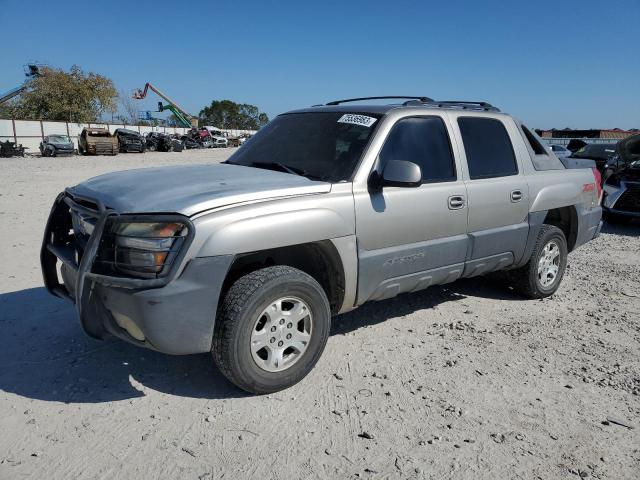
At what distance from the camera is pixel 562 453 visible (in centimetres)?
259

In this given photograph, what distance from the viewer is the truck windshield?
3.56m

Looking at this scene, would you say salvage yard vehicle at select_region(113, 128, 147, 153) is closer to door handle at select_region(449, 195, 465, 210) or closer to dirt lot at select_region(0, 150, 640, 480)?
dirt lot at select_region(0, 150, 640, 480)

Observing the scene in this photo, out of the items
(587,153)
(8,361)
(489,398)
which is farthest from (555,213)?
(587,153)

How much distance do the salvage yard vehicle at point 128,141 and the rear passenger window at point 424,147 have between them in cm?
3377

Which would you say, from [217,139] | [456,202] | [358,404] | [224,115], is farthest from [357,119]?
[224,115]

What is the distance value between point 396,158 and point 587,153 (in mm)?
11757

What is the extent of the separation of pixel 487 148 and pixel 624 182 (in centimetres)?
625

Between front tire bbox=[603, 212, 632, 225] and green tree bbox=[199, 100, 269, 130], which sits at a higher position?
green tree bbox=[199, 100, 269, 130]

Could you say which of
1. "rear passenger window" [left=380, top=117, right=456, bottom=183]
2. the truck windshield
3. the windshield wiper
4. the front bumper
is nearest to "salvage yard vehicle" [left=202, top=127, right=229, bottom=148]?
the truck windshield

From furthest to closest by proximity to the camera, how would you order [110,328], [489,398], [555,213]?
[555,213] → [489,398] → [110,328]

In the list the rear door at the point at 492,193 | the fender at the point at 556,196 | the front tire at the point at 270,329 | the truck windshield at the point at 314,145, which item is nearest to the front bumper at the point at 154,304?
the front tire at the point at 270,329

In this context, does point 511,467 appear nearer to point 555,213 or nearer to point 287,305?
point 287,305

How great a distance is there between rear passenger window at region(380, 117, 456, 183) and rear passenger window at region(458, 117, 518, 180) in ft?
0.81

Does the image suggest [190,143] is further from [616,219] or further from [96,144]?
[616,219]
